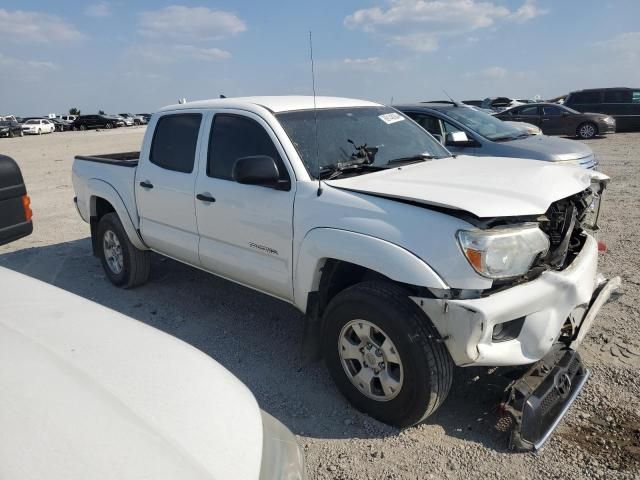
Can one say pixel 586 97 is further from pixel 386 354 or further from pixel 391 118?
pixel 386 354

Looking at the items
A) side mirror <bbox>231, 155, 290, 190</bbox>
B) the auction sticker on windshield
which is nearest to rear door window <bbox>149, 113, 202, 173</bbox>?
side mirror <bbox>231, 155, 290, 190</bbox>

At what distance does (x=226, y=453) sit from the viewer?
145cm

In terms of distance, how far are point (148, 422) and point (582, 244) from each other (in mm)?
3131

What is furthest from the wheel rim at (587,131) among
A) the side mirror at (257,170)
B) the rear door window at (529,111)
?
the side mirror at (257,170)

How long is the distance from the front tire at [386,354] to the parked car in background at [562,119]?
1749 cm

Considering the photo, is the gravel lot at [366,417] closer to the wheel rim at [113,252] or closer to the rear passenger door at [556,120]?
the wheel rim at [113,252]

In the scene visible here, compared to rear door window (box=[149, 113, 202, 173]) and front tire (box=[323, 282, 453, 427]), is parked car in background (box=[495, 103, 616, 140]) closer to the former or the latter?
rear door window (box=[149, 113, 202, 173])

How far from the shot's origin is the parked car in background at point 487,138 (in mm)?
7238

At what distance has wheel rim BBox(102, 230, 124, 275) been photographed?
5363 mm

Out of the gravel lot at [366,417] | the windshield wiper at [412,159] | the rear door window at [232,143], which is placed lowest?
the gravel lot at [366,417]

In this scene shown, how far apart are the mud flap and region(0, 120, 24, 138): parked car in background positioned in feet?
154

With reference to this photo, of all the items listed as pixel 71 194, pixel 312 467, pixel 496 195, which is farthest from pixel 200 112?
pixel 71 194

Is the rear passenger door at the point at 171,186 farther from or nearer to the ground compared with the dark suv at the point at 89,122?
nearer to the ground

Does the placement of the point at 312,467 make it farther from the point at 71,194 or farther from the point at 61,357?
the point at 71,194
